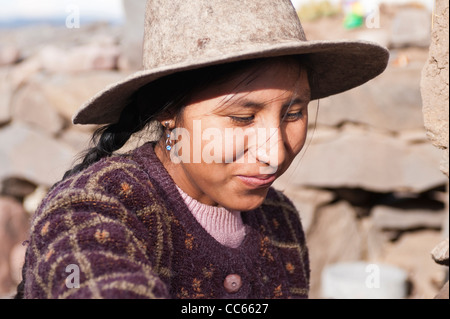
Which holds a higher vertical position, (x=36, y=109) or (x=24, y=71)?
(x=24, y=71)

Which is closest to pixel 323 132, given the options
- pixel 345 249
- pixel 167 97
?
pixel 345 249

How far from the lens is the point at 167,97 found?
1750 mm

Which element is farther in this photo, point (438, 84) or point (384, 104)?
point (384, 104)

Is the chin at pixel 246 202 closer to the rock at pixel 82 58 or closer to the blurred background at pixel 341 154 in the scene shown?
the blurred background at pixel 341 154

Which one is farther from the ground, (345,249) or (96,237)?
(96,237)

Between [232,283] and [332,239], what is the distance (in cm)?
325

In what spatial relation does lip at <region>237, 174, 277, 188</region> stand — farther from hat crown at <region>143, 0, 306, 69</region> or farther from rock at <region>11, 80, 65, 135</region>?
rock at <region>11, 80, 65, 135</region>

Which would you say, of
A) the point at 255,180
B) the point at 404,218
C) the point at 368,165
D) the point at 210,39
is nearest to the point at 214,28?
the point at 210,39

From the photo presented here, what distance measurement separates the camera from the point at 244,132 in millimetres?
1607

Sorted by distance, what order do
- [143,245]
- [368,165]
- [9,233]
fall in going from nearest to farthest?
[143,245], [368,165], [9,233]

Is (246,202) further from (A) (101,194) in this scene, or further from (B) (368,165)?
(B) (368,165)
